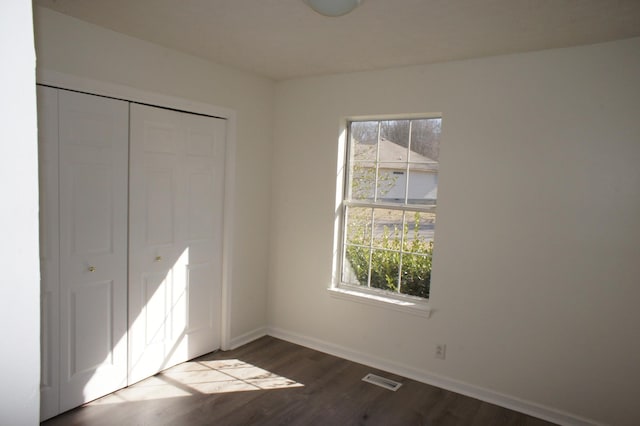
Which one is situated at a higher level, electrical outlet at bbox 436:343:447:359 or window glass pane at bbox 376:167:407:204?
window glass pane at bbox 376:167:407:204

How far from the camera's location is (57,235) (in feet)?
8.61

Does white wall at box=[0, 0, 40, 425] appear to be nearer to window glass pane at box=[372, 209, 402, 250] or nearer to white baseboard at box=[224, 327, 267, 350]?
window glass pane at box=[372, 209, 402, 250]

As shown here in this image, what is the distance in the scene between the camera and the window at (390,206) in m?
3.50

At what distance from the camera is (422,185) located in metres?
3.51

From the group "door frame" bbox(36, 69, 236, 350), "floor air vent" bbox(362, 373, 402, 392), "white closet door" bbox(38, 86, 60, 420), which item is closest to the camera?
"white closet door" bbox(38, 86, 60, 420)

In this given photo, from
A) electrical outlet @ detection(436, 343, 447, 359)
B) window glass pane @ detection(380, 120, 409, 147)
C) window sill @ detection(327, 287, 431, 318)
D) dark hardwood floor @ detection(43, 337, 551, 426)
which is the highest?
window glass pane @ detection(380, 120, 409, 147)

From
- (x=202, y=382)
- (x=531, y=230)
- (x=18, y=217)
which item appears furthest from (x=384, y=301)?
(x=18, y=217)

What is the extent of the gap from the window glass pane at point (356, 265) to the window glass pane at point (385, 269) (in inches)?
3.0

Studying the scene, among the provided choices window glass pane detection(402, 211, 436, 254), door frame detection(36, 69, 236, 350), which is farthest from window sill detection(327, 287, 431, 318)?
door frame detection(36, 69, 236, 350)

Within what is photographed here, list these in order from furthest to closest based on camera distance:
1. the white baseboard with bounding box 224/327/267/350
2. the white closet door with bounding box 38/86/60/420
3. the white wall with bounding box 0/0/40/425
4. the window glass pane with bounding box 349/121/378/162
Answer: the white baseboard with bounding box 224/327/267/350, the window glass pane with bounding box 349/121/378/162, the white closet door with bounding box 38/86/60/420, the white wall with bounding box 0/0/40/425

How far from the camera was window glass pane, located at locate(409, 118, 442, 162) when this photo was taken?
3.44m

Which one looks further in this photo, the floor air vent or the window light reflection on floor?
the floor air vent

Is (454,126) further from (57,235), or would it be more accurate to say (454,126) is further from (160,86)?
(57,235)

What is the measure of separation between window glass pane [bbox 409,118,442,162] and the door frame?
1619mm
